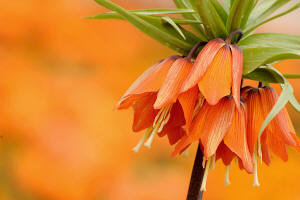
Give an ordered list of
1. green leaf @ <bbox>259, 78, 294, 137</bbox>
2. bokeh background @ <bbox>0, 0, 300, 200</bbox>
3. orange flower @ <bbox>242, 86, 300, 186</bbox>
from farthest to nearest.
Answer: bokeh background @ <bbox>0, 0, 300, 200</bbox>, orange flower @ <bbox>242, 86, 300, 186</bbox>, green leaf @ <bbox>259, 78, 294, 137</bbox>

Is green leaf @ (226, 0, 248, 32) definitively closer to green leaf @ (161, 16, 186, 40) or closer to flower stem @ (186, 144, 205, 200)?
green leaf @ (161, 16, 186, 40)

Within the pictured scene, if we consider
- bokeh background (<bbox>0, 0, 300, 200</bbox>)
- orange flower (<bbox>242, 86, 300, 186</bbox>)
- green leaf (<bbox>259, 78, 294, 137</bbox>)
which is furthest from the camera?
bokeh background (<bbox>0, 0, 300, 200</bbox>)

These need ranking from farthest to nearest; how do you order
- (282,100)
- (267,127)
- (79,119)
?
(79,119) → (267,127) → (282,100)

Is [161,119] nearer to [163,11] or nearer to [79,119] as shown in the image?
[163,11]

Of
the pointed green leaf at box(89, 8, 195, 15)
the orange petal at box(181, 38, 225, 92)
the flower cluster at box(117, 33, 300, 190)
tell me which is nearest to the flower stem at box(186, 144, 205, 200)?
the flower cluster at box(117, 33, 300, 190)

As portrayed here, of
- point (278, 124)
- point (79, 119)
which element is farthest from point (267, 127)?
point (79, 119)

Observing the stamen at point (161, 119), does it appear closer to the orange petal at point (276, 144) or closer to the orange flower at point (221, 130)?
the orange flower at point (221, 130)
